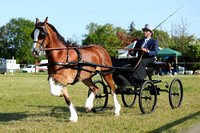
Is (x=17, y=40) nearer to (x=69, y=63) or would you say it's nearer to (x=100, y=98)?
(x=100, y=98)

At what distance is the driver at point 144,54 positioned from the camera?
314 inches

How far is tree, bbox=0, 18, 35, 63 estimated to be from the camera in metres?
68.8

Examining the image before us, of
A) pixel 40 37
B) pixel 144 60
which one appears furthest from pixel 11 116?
pixel 144 60

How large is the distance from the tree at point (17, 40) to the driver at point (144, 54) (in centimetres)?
6223

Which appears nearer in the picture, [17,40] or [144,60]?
[144,60]

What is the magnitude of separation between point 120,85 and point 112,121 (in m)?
1.79

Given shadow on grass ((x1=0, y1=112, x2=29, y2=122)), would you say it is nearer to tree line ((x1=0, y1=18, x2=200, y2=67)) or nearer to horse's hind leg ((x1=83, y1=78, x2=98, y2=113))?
horse's hind leg ((x1=83, y1=78, x2=98, y2=113))

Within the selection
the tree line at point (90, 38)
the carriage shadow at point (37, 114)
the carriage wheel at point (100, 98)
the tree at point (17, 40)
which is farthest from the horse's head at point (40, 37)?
the tree at point (17, 40)

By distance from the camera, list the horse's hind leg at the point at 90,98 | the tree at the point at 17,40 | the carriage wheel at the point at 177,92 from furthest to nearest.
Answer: the tree at the point at 17,40 < the carriage wheel at the point at 177,92 < the horse's hind leg at the point at 90,98

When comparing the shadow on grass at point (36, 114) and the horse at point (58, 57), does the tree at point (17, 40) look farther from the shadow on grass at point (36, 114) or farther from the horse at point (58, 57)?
the horse at point (58, 57)

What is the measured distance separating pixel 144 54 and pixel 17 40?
66.5m

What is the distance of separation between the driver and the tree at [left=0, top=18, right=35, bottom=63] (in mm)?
62233

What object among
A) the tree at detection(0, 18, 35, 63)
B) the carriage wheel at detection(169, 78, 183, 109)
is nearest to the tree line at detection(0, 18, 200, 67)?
the tree at detection(0, 18, 35, 63)

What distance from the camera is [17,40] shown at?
2785 inches
